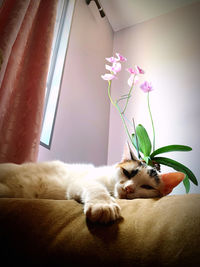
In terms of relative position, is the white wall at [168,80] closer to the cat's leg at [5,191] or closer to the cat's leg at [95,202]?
the cat's leg at [95,202]

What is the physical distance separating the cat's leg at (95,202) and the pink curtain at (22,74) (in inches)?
23.1

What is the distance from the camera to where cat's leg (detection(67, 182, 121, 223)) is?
50 centimetres

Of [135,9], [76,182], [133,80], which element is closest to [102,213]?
[76,182]

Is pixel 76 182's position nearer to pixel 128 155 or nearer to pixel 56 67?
pixel 128 155

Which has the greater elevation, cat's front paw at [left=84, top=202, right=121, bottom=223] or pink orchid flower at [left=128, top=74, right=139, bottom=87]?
pink orchid flower at [left=128, top=74, right=139, bottom=87]

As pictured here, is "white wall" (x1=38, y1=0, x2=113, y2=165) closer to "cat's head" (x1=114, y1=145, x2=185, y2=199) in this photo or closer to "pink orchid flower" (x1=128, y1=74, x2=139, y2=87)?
"pink orchid flower" (x1=128, y1=74, x2=139, y2=87)

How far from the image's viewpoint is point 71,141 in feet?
5.74

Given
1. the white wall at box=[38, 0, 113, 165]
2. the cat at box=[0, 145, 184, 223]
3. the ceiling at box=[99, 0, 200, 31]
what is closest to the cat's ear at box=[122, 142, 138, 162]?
the cat at box=[0, 145, 184, 223]

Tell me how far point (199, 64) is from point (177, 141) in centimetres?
88

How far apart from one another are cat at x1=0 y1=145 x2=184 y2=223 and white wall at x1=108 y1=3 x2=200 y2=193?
916mm

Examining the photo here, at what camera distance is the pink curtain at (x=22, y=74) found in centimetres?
111

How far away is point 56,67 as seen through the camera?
1.84m

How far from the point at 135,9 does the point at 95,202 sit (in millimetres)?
2634

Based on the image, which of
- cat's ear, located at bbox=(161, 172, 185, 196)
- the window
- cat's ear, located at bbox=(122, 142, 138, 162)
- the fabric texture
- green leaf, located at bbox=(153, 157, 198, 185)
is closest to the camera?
the fabric texture
